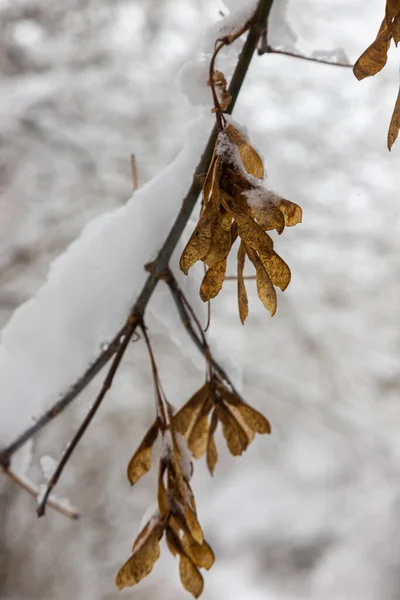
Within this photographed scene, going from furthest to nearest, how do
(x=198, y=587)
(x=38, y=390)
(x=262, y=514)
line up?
1. (x=262, y=514)
2. (x=38, y=390)
3. (x=198, y=587)

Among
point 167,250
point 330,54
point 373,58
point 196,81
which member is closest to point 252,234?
point 373,58

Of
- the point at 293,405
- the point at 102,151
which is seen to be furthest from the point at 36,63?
the point at 293,405

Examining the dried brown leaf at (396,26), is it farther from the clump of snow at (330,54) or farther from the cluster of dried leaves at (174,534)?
the clump of snow at (330,54)

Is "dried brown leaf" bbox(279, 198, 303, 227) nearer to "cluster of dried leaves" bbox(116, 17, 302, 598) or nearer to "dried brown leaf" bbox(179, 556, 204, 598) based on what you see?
"cluster of dried leaves" bbox(116, 17, 302, 598)

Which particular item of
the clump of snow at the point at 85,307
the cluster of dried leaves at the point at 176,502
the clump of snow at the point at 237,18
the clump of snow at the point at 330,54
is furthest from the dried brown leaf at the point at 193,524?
the clump of snow at the point at 330,54

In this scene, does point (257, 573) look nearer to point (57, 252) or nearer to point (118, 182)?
point (57, 252)

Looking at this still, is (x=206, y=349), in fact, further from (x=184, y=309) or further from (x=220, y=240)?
(x=220, y=240)
